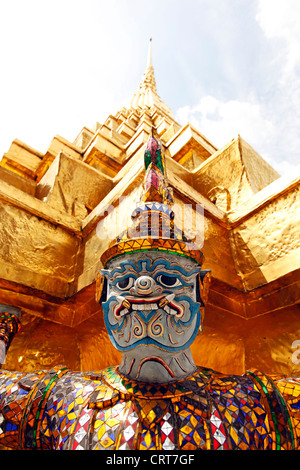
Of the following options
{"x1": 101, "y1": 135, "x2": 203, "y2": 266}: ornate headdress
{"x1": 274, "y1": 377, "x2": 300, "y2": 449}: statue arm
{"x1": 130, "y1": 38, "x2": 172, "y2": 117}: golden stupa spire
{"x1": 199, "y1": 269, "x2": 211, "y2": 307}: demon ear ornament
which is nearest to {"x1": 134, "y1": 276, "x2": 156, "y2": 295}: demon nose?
{"x1": 101, "y1": 135, "x2": 203, "y2": 266}: ornate headdress

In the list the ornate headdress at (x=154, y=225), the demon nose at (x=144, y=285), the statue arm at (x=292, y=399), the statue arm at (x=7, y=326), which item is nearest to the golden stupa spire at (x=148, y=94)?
the ornate headdress at (x=154, y=225)

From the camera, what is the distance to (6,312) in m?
3.05

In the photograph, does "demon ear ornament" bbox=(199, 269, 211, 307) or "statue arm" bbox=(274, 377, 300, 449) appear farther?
"demon ear ornament" bbox=(199, 269, 211, 307)

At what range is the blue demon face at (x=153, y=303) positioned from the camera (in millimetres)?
1628

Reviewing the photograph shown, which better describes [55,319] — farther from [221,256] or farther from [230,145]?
[230,145]

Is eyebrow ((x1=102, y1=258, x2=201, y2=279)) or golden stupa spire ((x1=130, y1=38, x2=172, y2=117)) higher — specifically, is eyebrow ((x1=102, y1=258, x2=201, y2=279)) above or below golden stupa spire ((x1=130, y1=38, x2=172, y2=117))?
below

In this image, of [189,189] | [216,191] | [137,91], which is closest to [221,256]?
[189,189]

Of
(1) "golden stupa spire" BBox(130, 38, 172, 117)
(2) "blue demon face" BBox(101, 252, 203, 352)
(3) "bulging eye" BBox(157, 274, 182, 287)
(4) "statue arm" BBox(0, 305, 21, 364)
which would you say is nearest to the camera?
(2) "blue demon face" BBox(101, 252, 203, 352)

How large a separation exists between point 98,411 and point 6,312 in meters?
1.96

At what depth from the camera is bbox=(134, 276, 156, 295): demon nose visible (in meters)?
1.65

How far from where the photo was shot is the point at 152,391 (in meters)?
1.58

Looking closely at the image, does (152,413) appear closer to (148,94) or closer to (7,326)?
(7,326)

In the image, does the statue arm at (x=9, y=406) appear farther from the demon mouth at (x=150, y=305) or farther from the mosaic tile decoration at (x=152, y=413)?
the demon mouth at (x=150, y=305)

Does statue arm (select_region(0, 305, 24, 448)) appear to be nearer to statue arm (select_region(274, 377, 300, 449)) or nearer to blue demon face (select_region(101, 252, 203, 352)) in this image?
blue demon face (select_region(101, 252, 203, 352))
